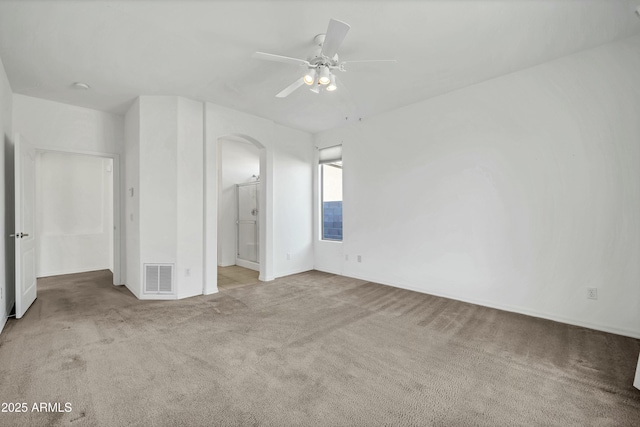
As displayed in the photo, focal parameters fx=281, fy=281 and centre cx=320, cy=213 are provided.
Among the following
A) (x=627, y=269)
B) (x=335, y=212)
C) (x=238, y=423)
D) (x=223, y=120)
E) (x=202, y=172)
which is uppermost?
(x=223, y=120)

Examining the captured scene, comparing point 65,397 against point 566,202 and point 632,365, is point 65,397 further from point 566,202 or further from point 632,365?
point 566,202

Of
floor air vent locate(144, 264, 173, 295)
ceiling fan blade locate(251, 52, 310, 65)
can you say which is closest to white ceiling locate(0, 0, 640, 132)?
ceiling fan blade locate(251, 52, 310, 65)

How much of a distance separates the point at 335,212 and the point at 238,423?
4181 mm

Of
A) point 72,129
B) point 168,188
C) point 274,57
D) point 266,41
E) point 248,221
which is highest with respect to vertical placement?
point 266,41

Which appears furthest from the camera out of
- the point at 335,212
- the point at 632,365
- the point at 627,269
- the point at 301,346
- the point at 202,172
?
the point at 335,212

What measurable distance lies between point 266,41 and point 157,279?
128 inches

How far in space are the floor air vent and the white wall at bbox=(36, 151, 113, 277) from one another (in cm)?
270

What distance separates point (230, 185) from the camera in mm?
6219

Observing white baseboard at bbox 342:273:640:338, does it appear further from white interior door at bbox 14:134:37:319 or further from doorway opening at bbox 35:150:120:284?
doorway opening at bbox 35:150:120:284

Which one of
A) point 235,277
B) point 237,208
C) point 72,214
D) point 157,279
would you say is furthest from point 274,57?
point 72,214

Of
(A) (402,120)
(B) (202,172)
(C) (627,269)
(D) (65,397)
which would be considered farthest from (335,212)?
(D) (65,397)

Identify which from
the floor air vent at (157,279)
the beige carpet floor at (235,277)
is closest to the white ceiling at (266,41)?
the floor air vent at (157,279)

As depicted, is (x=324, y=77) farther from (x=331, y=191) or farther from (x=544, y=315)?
(x=544, y=315)

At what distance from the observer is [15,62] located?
113 inches
